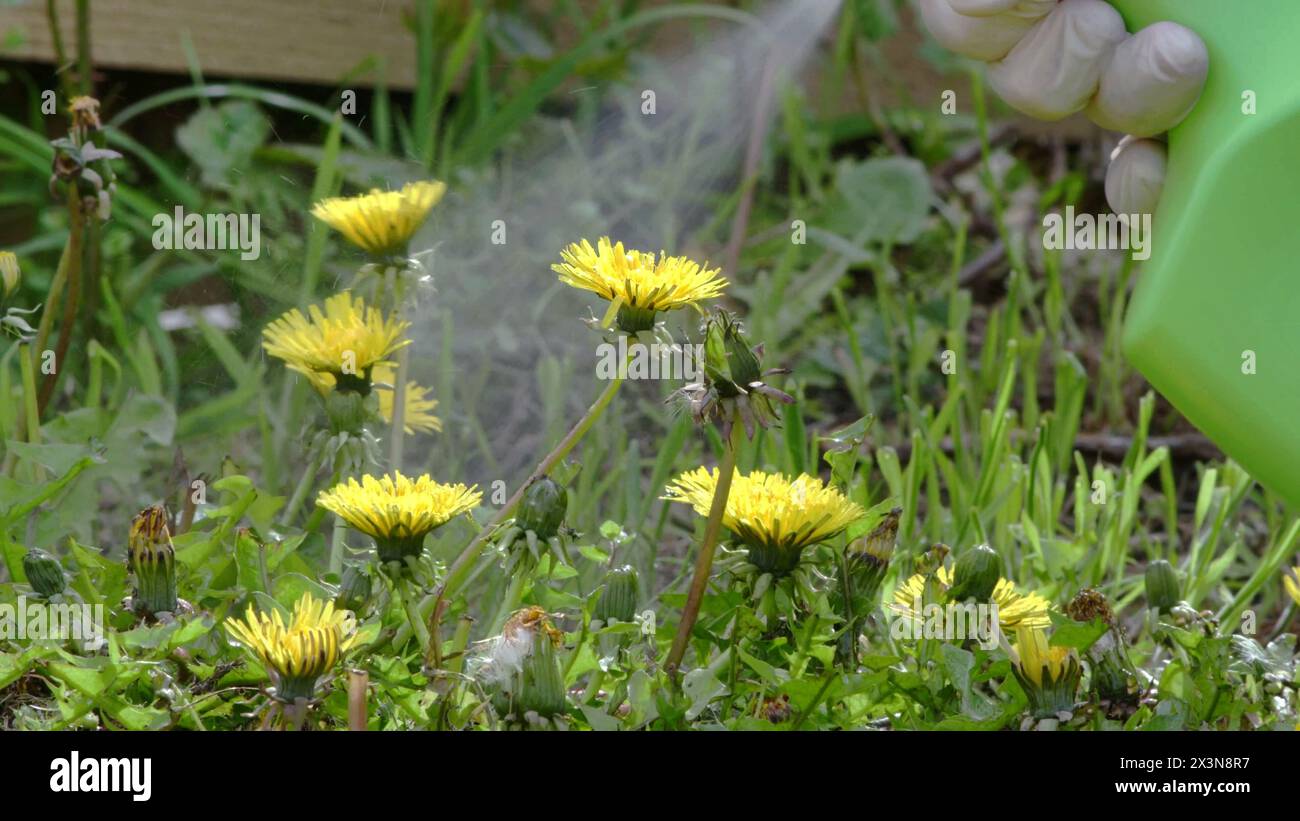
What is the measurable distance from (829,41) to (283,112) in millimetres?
1208

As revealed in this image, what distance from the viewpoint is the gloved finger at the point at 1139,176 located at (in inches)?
43.9

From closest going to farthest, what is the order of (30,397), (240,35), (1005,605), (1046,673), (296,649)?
(296,649)
(1046,673)
(1005,605)
(30,397)
(240,35)

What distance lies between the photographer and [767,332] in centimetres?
208

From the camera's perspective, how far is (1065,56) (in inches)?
42.4

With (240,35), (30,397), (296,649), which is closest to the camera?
(296,649)

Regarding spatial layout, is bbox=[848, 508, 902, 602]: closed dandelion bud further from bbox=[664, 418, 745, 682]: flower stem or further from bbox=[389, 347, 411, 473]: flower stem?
bbox=[389, 347, 411, 473]: flower stem

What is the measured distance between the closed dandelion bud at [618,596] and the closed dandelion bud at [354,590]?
165mm

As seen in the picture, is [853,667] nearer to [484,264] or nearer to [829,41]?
[484,264]

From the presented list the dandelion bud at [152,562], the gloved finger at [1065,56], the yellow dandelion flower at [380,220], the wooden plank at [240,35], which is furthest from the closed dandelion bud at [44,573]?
the wooden plank at [240,35]

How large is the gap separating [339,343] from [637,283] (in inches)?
10.1

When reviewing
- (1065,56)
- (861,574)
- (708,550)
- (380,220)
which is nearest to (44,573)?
(380,220)

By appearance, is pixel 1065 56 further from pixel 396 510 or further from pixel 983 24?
pixel 396 510

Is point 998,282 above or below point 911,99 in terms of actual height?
below
